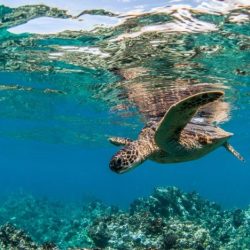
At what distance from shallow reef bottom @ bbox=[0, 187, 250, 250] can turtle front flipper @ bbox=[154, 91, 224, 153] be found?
6.10 m

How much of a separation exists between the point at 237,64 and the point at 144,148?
9.19 metres

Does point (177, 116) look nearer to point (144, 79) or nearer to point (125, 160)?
point (125, 160)

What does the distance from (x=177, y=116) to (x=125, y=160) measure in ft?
4.38

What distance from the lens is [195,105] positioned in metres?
6.68

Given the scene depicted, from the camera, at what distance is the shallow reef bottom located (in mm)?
12852

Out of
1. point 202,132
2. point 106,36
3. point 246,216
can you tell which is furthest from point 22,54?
point 246,216

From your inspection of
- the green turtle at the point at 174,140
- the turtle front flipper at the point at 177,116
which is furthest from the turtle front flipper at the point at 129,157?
the turtle front flipper at the point at 177,116

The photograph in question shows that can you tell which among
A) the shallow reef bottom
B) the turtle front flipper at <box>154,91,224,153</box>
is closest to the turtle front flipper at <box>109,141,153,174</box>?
the turtle front flipper at <box>154,91,224,153</box>

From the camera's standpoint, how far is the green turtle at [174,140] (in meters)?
6.68

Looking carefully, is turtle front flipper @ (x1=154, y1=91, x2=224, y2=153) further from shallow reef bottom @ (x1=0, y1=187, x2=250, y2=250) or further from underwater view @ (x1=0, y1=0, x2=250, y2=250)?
shallow reef bottom @ (x1=0, y1=187, x2=250, y2=250)

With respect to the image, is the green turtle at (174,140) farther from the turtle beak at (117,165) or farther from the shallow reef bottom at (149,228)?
the shallow reef bottom at (149,228)

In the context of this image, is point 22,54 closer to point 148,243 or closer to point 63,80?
Result: point 63,80

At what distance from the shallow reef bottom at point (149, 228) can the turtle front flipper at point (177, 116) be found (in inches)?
240

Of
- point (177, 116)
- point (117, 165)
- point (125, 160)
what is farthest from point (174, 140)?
point (117, 165)
